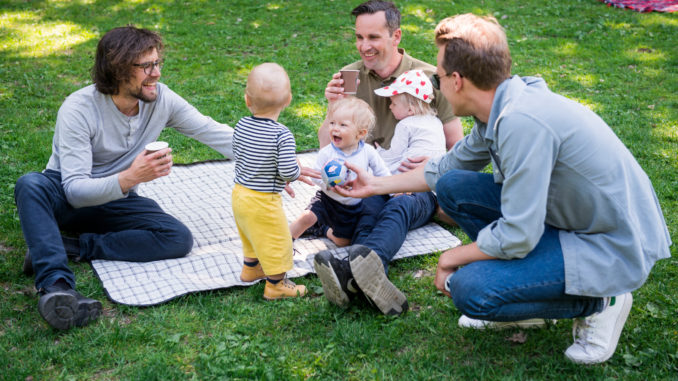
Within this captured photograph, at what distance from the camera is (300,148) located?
5.83 metres

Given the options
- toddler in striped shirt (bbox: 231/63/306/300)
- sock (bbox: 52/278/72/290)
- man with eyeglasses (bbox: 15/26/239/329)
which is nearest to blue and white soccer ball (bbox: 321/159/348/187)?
toddler in striped shirt (bbox: 231/63/306/300)

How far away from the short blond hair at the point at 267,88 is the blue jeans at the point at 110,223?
1132mm

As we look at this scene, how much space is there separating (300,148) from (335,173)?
232 cm

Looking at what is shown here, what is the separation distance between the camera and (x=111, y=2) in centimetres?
1077

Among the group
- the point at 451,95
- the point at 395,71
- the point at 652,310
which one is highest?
the point at 451,95

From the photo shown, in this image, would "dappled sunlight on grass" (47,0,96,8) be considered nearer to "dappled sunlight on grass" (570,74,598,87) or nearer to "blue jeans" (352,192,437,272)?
"dappled sunlight on grass" (570,74,598,87)

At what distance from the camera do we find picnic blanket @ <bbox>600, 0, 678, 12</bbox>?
32.9 feet

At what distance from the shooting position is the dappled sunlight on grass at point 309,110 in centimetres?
661

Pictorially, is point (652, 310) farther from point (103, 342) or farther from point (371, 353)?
point (103, 342)

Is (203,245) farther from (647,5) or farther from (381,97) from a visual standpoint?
(647,5)

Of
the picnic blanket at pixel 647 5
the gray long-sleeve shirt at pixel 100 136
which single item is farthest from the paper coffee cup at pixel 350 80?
the picnic blanket at pixel 647 5

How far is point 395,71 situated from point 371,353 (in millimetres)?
2330

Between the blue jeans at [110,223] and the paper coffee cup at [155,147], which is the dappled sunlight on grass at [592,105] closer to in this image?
the blue jeans at [110,223]

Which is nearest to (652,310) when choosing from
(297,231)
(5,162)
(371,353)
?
(371,353)
